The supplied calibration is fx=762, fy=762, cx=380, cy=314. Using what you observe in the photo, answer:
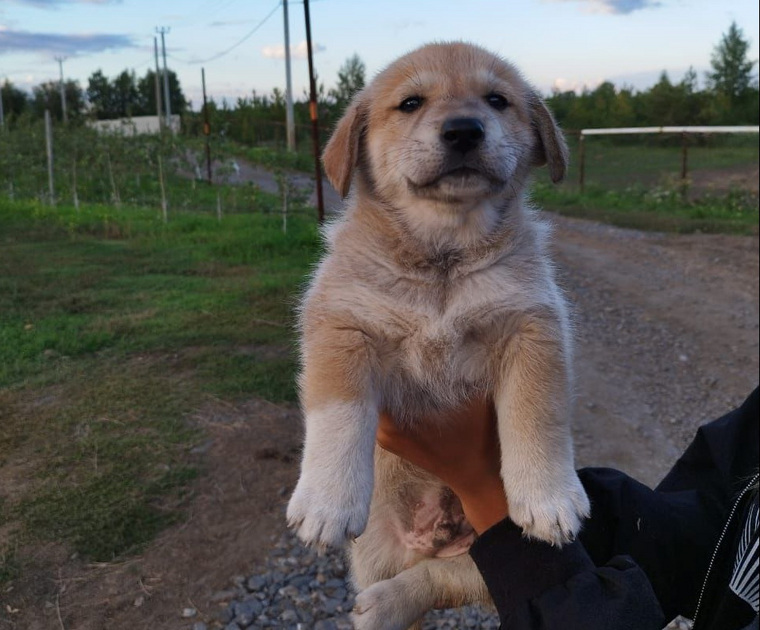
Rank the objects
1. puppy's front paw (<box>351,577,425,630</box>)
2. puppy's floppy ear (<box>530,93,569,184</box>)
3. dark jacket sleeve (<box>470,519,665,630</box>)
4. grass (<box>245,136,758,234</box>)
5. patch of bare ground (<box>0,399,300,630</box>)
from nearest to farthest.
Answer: patch of bare ground (<box>0,399,300,630</box>) < dark jacket sleeve (<box>470,519,665,630</box>) < puppy's front paw (<box>351,577,425,630</box>) < puppy's floppy ear (<box>530,93,569,184</box>) < grass (<box>245,136,758,234</box>)

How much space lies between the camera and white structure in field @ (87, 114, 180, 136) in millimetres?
2297

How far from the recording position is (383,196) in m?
2.52

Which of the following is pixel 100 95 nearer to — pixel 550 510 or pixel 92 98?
pixel 92 98

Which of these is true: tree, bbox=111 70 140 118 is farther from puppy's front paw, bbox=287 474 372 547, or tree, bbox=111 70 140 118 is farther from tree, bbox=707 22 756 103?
tree, bbox=707 22 756 103

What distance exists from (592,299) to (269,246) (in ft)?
22.3

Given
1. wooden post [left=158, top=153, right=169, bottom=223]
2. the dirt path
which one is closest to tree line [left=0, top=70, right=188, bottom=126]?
wooden post [left=158, top=153, right=169, bottom=223]

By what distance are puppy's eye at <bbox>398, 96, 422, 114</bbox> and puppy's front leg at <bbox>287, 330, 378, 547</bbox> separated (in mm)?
853

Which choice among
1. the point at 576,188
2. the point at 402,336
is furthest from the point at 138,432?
the point at 576,188

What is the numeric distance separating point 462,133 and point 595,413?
4.54 m

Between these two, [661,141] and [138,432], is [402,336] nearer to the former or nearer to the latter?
[138,432]

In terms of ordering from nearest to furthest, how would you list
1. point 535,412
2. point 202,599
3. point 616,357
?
point 202,599 < point 535,412 < point 616,357

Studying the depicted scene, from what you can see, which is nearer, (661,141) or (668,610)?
(668,610)

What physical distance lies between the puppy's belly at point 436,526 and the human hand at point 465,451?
0.82ft

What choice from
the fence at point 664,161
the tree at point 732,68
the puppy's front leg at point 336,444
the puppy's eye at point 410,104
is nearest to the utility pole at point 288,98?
the puppy's eye at point 410,104
